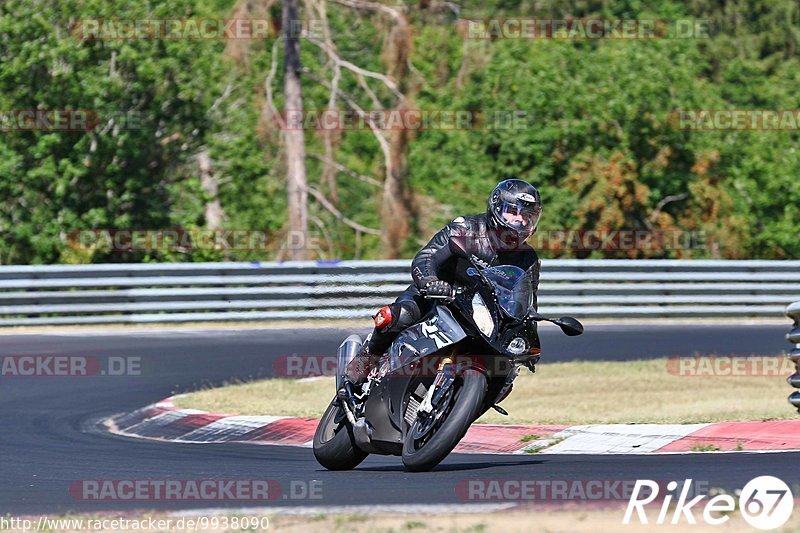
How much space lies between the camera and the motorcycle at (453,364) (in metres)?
7.79

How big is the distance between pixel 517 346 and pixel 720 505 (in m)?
1.65

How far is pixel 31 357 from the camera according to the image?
1720 cm

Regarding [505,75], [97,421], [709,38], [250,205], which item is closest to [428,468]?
[97,421]

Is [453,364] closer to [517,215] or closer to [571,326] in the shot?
[571,326]

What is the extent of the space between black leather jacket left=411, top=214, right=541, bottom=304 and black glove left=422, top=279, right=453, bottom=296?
28 mm

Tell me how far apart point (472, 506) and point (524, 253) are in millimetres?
1911

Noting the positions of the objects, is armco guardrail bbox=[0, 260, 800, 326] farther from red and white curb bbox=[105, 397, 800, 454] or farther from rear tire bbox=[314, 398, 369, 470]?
rear tire bbox=[314, 398, 369, 470]

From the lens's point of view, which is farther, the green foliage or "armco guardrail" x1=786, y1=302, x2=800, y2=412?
the green foliage

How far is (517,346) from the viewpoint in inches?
307

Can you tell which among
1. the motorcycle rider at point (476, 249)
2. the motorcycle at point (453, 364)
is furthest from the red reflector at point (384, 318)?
the motorcycle at point (453, 364)

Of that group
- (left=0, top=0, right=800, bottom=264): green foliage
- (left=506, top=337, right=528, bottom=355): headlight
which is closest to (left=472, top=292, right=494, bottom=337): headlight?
(left=506, top=337, right=528, bottom=355): headlight

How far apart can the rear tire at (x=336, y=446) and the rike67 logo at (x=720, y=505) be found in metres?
2.23

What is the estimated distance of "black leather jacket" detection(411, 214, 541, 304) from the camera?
819 cm

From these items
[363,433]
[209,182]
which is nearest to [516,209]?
[363,433]
